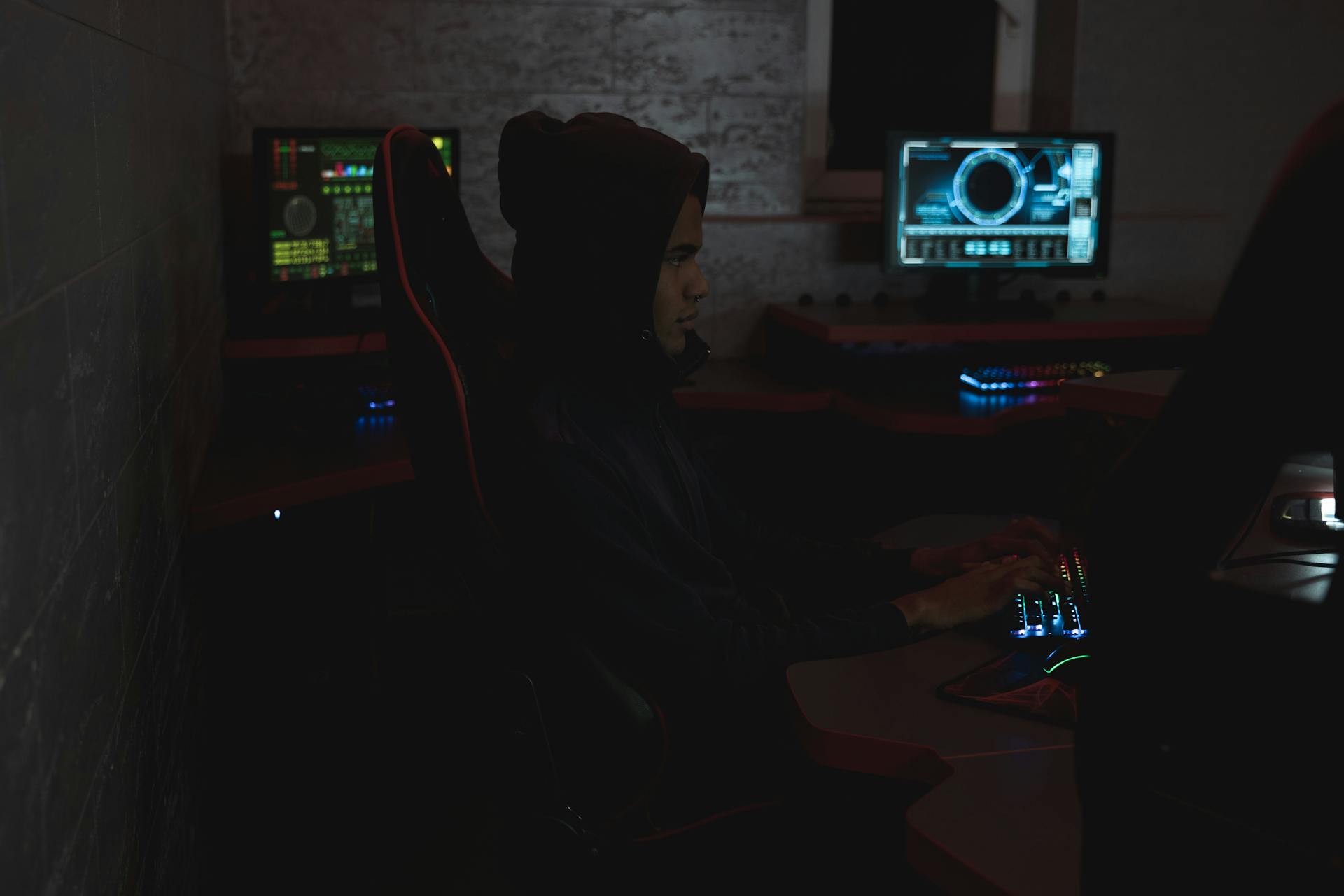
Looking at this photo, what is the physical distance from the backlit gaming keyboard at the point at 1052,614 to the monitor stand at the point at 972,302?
1817 millimetres

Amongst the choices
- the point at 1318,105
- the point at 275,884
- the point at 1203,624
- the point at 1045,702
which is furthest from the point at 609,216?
the point at 1318,105

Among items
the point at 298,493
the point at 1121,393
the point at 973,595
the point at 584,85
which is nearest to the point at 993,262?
the point at 584,85

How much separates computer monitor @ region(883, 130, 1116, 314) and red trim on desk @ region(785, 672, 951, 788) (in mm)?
2201

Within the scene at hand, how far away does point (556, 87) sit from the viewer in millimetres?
3236

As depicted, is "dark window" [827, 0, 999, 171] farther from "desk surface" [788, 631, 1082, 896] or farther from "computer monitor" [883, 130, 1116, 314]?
"desk surface" [788, 631, 1082, 896]

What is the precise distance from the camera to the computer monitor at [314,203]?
2689 millimetres

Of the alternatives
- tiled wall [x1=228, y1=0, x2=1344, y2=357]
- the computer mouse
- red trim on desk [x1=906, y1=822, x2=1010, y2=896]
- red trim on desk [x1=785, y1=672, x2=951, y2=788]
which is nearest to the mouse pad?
the computer mouse

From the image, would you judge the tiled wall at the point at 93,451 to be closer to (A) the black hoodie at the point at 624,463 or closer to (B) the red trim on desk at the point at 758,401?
(A) the black hoodie at the point at 624,463

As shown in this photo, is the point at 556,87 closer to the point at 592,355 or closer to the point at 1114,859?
the point at 592,355

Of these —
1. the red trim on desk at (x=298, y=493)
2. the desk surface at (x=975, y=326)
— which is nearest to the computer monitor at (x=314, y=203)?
the red trim on desk at (x=298, y=493)

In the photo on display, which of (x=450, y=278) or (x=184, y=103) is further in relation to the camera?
(x=184, y=103)

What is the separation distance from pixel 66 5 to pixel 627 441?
72 cm

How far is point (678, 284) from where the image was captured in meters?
1.45

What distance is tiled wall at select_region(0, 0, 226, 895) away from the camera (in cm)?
88
